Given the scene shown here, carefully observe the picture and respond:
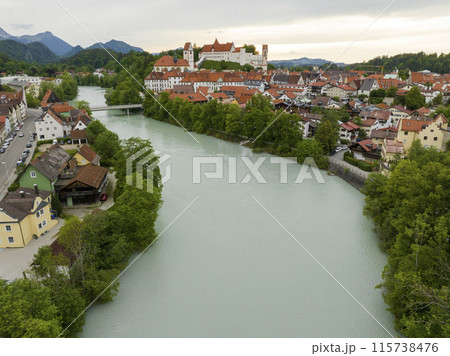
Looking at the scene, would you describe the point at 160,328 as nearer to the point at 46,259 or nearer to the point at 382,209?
the point at 46,259

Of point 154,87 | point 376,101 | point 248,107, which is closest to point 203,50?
point 154,87

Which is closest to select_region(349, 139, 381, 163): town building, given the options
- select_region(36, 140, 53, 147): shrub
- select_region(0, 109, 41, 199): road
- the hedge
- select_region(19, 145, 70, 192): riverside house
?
the hedge

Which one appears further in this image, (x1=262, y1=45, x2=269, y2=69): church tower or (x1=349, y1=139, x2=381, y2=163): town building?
(x1=262, y1=45, x2=269, y2=69): church tower

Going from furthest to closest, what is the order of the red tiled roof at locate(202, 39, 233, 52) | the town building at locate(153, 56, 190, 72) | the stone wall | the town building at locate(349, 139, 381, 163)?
1. the red tiled roof at locate(202, 39, 233, 52)
2. the town building at locate(153, 56, 190, 72)
3. the town building at locate(349, 139, 381, 163)
4. the stone wall

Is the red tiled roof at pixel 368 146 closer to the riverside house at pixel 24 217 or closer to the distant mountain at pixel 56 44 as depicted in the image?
the riverside house at pixel 24 217

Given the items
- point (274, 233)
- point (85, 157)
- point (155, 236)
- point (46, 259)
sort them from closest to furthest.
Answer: point (46, 259)
point (155, 236)
point (274, 233)
point (85, 157)

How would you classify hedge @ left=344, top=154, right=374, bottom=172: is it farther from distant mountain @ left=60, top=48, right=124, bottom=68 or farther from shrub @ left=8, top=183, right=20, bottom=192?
distant mountain @ left=60, top=48, right=124, bottom=68

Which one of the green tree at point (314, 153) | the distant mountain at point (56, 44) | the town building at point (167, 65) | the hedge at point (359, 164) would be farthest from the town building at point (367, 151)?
the distant mountain at point (56, 44)
